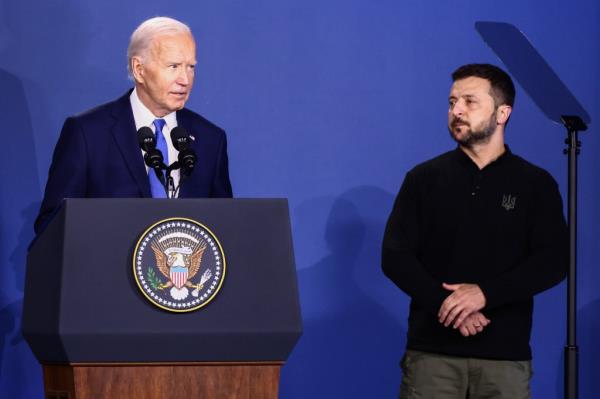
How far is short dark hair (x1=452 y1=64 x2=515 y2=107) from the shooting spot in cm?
358

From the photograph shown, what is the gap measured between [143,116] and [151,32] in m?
0.24

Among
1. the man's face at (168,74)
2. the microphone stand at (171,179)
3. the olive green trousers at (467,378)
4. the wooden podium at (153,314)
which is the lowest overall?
the olive green trousers at (467,378)

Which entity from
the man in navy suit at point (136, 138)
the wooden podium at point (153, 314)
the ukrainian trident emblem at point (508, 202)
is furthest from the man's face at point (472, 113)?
the wooden podium at point (153, 314)

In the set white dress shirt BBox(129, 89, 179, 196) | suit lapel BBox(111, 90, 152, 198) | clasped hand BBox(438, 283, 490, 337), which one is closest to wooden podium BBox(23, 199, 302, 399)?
suit lapel BBox(111, 90, 152, 198)

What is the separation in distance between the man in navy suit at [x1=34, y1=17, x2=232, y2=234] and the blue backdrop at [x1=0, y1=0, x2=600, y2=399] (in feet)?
3.99

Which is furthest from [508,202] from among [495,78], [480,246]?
[495,78]

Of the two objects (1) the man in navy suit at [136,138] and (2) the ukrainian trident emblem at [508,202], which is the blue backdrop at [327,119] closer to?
(2) the ukrainian trident emblem at [508,202]

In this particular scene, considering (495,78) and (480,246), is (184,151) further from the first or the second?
(495,78)

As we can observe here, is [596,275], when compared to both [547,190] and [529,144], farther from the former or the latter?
[547,190]

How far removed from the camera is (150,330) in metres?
2.01

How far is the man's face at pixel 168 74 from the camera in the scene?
2.74m

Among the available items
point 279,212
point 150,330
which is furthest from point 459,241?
point 150,330

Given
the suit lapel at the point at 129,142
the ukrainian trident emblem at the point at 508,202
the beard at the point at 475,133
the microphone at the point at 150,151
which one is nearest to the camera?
the microphone at the point at 150,151

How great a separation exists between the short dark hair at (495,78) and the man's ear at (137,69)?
1.24 meters
